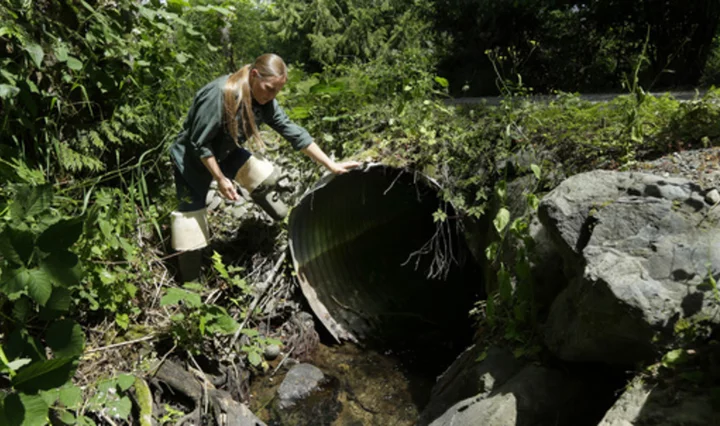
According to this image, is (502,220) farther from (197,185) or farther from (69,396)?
(69,396)

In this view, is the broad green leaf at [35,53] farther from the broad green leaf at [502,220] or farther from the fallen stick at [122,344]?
the broad green leaf at [502,220]

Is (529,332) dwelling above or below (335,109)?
below

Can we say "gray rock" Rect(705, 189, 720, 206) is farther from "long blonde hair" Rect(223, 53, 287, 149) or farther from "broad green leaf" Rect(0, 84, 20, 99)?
"broad green leaf" Rect(0, 84, 20, 99)

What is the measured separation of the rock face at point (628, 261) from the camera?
7.04 feet

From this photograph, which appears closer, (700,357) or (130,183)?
(700,357)

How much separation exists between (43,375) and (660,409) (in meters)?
2.43

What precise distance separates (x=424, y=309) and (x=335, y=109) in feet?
6.90

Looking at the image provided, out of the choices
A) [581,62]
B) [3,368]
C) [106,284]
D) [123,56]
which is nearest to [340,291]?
[106,284]

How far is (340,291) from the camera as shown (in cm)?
501

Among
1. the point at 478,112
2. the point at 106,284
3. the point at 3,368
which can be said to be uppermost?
the point at 478,112

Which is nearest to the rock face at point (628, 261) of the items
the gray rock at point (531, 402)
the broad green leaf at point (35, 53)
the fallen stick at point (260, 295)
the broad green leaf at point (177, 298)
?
the gray rock at point (531, 402)

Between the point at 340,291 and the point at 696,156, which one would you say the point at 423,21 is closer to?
the point at 340,291

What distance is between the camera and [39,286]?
2.35m

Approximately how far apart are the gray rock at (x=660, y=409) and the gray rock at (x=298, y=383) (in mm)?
2458
